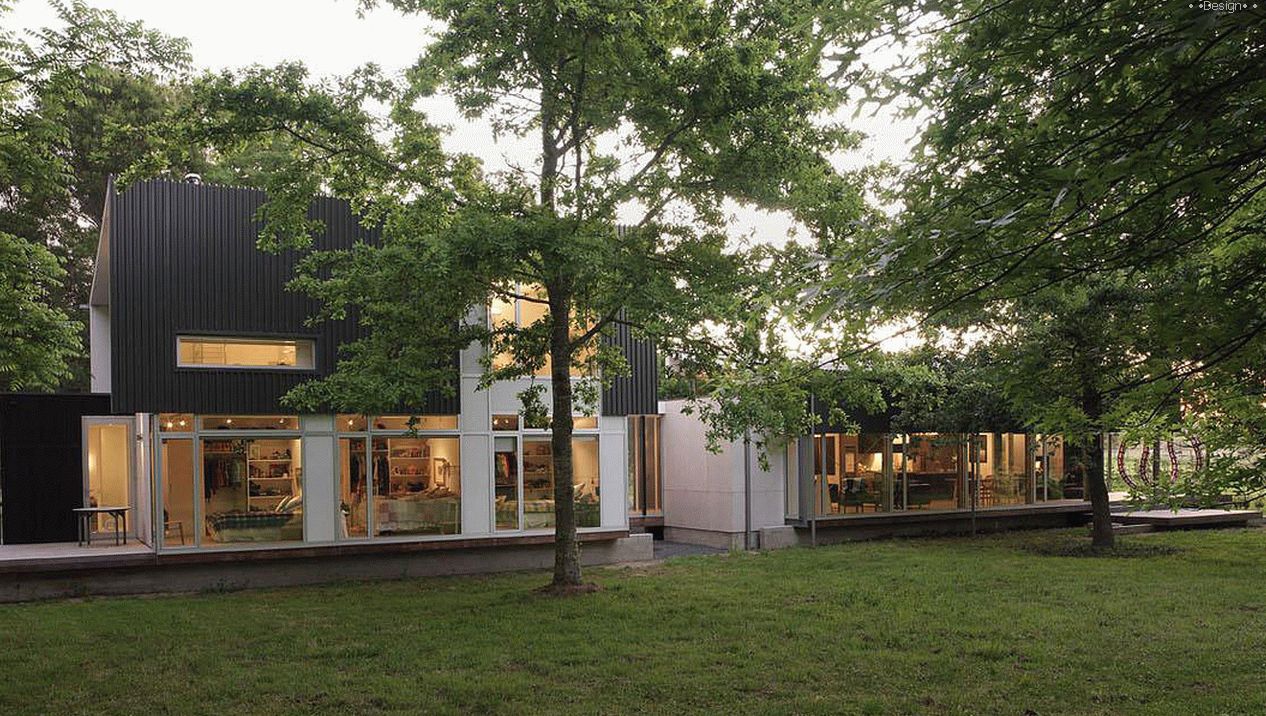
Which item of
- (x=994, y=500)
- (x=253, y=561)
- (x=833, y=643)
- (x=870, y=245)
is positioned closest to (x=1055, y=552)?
(x=994, y=500)

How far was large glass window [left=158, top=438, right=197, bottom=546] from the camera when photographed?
14.6 metres

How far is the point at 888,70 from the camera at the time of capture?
5.08 m

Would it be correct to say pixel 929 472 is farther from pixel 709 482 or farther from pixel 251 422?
pixel 251 422

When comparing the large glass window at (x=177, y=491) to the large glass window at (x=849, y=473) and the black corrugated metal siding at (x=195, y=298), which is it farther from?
the large glass window at (x=849, y=473)

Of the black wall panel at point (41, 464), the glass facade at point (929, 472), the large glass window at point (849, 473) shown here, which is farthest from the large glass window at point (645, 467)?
the black wall panel at point (41, 464)

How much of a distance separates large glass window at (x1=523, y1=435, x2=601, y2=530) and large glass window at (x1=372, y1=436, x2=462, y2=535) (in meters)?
1.21

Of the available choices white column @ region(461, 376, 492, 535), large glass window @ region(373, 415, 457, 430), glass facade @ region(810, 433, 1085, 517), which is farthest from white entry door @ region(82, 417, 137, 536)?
glass facade @ region(810, 433, 1085, 517)

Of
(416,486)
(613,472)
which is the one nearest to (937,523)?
(613,472)

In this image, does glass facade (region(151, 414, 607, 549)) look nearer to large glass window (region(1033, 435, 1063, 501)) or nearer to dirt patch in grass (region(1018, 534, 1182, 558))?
dirt patch in grass (region(1018, 534, 1182, 558))

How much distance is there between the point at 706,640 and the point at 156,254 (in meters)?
9.91

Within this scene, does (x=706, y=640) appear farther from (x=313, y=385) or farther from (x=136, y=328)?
(x=136, y=328)

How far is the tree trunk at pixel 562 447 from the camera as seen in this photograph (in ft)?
44.5

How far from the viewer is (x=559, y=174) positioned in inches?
498

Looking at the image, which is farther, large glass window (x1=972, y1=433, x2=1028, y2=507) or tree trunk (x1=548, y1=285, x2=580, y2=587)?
large glass window (x1=972, y1=433, x2=1028, y2=507)
